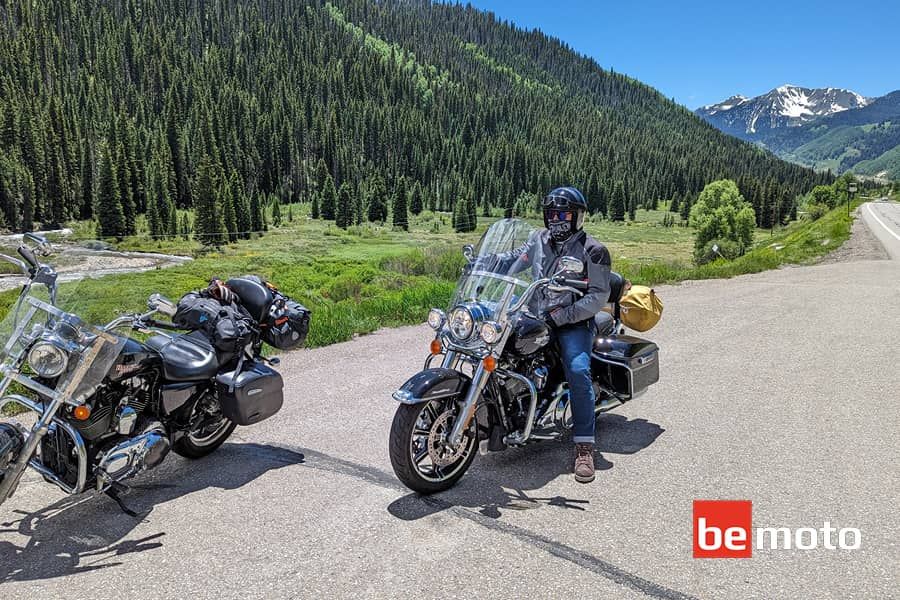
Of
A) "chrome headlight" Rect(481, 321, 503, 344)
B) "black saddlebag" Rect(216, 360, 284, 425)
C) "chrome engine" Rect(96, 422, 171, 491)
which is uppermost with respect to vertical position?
"chrome headlight" Rect(481, 321, 503, 344)

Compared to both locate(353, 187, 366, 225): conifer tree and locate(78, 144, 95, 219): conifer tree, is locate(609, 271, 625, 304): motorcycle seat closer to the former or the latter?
locate(78, 144, 95, 219): conifer tree

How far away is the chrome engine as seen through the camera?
4008 millimetres

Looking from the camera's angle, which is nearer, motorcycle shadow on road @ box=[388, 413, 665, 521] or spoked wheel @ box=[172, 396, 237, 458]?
motorcycle shadow on road @ box=[388, 413, 665, 521]

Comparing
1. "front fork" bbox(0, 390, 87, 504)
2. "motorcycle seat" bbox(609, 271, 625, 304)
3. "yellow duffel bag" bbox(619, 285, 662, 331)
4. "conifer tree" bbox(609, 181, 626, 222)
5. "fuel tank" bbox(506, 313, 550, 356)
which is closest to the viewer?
"front fork" bbox(0, 390, 87, 504)

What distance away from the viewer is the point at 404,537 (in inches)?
153

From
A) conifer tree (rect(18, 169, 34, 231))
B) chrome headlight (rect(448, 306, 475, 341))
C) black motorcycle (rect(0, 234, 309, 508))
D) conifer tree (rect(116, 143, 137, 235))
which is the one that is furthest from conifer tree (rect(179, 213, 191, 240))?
chrome headlight (rect(448, 306, 475, 341))

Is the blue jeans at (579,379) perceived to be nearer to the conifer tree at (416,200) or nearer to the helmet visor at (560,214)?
the helmet visor at (560,214)

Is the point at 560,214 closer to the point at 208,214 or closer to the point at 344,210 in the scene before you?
the point at 208,214

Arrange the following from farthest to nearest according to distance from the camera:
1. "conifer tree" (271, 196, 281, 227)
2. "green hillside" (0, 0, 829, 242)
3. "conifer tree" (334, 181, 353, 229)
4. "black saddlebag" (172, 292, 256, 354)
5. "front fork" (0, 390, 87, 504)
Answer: "conifer tree" (334, 181, 353, 229) < "conifer tree" (271, 196, 281, 227) < "green hillside" (0, 0, 829, 242) < "black saddlebag" (172, 292, 256, 354) < "front fork" (0, 390, 87, 504)

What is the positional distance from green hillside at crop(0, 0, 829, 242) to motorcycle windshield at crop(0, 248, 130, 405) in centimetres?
8880

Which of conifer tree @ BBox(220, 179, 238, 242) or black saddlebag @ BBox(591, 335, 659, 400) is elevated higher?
conifer tree @ BBox(220, 179, 238, 242)

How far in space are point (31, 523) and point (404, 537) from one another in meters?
2.35

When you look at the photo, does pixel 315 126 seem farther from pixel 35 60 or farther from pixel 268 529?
pixel 268 529

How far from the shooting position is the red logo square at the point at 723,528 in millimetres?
3779
